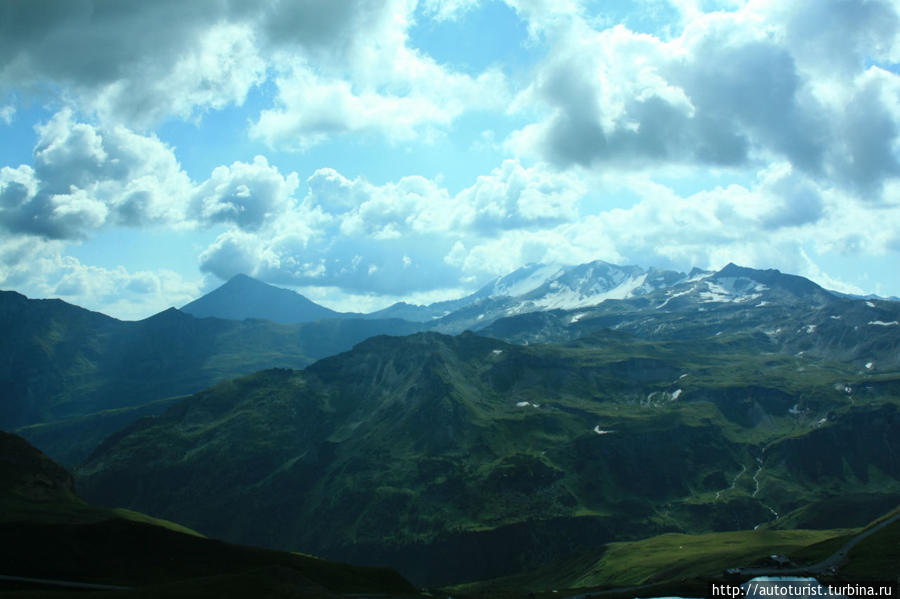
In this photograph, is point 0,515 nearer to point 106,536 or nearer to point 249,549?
point 106,536

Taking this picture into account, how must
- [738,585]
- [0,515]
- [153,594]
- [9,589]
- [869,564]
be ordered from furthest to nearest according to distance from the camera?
1. [0,515]
2. [869,564]
3. [738,585]
4. [9,589]
5. [153,594]

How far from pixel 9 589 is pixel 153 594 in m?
33.4

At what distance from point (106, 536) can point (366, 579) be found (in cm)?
6348

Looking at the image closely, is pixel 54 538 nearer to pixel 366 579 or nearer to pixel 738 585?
pixel 366 579

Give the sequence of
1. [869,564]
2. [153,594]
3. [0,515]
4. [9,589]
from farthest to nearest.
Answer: [0,515] < [869,564] < [9,589] < [153,594]

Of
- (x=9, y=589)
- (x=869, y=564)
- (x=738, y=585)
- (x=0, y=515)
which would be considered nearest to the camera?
(x=9, y=589)

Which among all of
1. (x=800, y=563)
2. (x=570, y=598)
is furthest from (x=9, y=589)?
(x=800, y=563)

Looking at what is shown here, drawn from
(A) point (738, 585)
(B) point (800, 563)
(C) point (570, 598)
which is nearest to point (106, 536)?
(C) point (570, 598)

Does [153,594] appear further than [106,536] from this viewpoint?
No

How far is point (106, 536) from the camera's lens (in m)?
154

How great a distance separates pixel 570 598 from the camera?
504 feet

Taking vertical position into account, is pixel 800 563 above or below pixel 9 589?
below

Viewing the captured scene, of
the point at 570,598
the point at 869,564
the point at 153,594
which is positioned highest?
the point at 153,594

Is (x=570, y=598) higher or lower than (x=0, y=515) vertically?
lower
